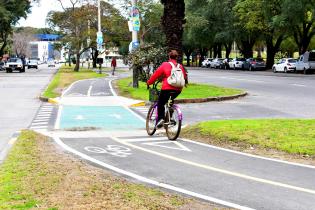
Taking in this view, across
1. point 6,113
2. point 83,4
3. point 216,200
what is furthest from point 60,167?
point 83,4

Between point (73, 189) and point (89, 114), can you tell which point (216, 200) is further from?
point (89, 114)

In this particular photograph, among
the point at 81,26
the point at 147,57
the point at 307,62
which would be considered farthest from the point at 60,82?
the point at 81,26

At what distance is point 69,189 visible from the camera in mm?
6336

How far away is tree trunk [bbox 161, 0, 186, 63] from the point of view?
2484cm

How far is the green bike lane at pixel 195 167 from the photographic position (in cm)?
636

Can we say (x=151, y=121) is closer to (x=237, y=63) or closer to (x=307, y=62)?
(x=307, y=62)

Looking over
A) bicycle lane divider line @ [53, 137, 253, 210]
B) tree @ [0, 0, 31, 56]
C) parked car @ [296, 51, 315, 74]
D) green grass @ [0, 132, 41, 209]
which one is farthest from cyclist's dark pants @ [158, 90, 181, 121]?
tree @ [0, 0, 31, 56]

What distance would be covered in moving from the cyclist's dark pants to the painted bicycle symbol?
4.59ft

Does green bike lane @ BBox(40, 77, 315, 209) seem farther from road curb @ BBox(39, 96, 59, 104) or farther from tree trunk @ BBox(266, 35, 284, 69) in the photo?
Answer: tree trunk @ BBox(266, 35, 284, 69)

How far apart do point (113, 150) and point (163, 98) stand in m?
1.81

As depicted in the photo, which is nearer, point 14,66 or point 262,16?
point 262,16

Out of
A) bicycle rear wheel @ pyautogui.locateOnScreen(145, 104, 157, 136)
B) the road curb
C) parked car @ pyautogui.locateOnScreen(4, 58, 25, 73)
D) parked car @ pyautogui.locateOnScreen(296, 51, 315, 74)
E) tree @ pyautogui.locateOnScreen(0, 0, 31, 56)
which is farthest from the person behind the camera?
tree @ pyautogui.locateOnScreen(0, 0, 31, 56)

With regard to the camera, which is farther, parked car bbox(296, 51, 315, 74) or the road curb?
parked car bbox(296, 51, 315, 74)

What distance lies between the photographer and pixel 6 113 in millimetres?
16828
